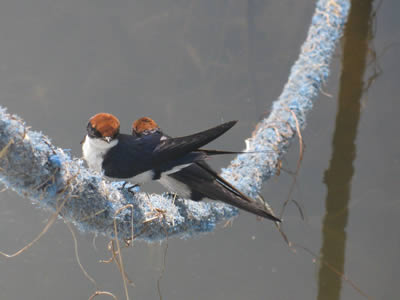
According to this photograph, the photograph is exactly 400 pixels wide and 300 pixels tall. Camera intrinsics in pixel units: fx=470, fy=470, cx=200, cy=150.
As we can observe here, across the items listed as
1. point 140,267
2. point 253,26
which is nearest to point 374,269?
point 140,267

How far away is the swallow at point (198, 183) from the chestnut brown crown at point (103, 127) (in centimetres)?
9

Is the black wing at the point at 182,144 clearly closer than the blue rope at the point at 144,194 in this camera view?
No

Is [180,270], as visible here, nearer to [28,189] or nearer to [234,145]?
[234,145]

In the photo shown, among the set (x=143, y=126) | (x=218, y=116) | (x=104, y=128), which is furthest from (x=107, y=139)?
(x=218, y=116)

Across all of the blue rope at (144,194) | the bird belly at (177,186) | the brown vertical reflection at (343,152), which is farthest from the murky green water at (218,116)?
the bird belly at (177,186)

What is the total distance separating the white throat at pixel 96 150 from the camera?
972 millimetres

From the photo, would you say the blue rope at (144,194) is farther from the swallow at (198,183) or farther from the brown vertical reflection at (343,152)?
the brown vertical reflection at (343,152)

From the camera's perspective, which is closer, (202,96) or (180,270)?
(180,270)

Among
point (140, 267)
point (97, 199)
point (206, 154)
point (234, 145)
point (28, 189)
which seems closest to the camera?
point (28, 189)

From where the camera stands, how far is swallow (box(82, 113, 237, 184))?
0.95 m

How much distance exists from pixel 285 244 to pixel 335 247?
0.73 feet

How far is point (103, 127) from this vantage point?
94 centimetres

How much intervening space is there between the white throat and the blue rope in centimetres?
6

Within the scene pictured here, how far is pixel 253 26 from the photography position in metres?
2.31
